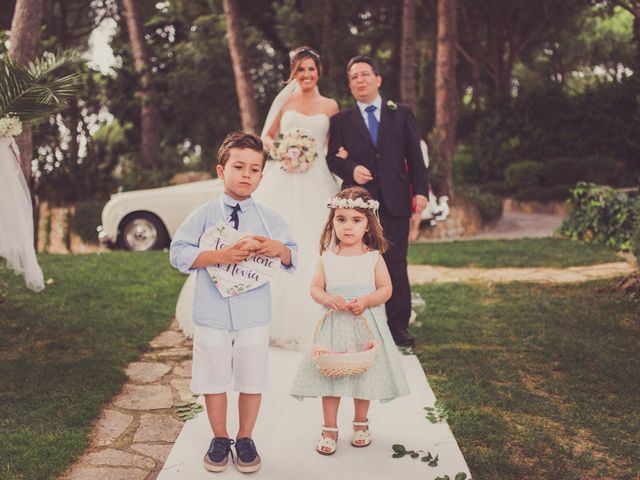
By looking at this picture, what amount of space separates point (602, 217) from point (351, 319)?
979 cm

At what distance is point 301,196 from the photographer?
586 centimetres

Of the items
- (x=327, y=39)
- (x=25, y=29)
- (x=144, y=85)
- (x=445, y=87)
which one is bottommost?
(x=25, y=29)

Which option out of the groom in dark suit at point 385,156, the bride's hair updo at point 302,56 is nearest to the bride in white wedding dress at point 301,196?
the bride's hair updo at point 302,56

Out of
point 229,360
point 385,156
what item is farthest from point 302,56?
point 229,360

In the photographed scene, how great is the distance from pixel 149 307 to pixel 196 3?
1523 cm

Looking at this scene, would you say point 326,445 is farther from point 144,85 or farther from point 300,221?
point 144,85

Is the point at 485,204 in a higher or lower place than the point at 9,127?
lower

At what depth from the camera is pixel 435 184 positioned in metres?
15.2

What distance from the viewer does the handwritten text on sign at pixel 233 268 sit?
10.7ft

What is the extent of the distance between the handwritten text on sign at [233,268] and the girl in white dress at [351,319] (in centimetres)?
32

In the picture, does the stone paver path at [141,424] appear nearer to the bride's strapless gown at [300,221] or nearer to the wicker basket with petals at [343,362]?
the bride's strapless gown at [300,221]

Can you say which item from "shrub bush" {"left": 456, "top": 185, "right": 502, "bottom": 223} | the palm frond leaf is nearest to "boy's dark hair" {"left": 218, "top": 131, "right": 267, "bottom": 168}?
the palm frond leaf

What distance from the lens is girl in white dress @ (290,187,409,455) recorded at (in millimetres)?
3475

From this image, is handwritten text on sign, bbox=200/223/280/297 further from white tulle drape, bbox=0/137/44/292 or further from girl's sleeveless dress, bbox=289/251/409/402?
white tulle drape, bbox=0/137/44/292
